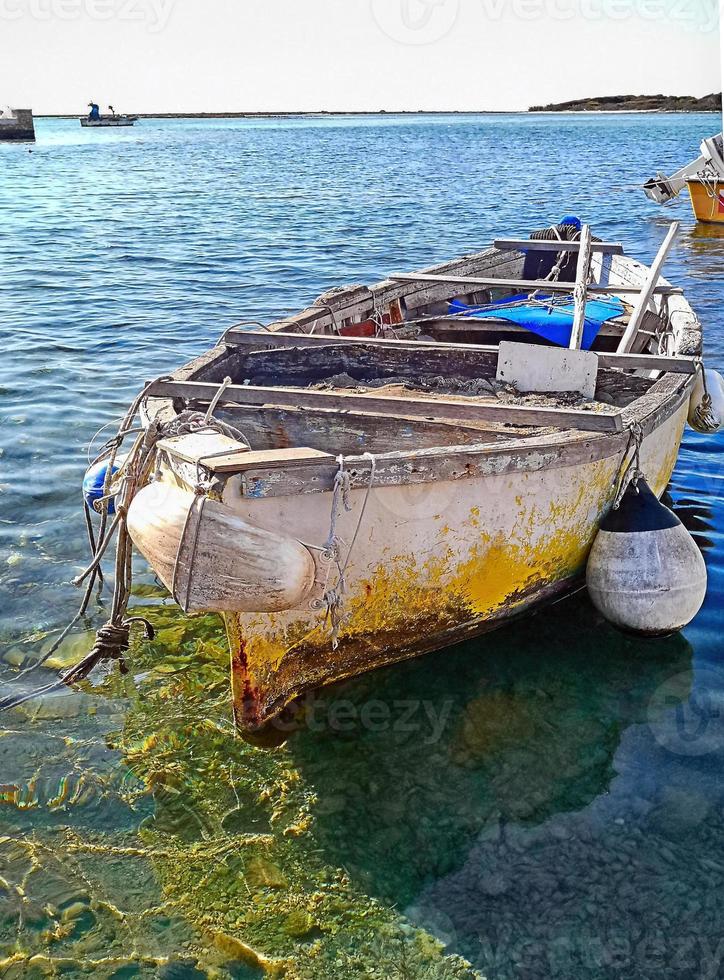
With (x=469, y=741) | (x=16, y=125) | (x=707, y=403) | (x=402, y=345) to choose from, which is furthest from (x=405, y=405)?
(x=16, y=125)

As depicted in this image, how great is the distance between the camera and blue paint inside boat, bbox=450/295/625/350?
24.7 feet

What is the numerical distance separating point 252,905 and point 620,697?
229 centimetres

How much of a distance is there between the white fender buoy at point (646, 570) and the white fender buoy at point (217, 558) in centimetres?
193

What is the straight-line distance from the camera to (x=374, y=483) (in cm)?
405

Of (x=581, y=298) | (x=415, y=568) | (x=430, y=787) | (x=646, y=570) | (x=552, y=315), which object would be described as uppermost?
(x=581, y=298)

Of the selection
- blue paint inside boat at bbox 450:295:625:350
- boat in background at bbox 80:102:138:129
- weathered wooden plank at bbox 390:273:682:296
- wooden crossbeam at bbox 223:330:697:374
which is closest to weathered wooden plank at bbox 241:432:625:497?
wooden crossbeam at bbox 223:330:697:374

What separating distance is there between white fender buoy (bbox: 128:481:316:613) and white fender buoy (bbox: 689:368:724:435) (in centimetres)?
378

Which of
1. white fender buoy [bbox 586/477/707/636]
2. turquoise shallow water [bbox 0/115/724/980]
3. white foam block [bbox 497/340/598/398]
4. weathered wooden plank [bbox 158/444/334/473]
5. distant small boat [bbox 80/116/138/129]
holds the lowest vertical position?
turquoise shallow water [bbox 0/115/724/980]

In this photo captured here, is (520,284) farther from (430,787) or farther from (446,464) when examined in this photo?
(430,787)

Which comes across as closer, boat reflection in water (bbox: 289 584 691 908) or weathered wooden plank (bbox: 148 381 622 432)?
boat reflection in water (bbox: 289 584 691 908)

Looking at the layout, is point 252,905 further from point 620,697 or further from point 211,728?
point 620,697

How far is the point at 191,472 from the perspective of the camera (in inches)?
148

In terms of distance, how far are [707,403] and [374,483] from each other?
3.47 meters
